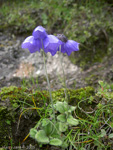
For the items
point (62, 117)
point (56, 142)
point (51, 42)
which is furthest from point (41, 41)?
point (56, 142)

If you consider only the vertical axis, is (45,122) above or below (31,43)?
below

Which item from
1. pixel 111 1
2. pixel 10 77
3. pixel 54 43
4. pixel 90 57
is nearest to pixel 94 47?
pixel 90 57

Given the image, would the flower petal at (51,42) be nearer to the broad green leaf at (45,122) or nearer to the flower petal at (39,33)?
the flower petal at (39,33)

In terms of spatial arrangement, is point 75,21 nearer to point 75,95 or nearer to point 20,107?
point 75,95

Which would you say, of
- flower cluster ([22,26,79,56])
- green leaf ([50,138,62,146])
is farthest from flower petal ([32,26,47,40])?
green leaf ([50,138,62,146])

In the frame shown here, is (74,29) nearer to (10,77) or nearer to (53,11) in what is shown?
(53,11)

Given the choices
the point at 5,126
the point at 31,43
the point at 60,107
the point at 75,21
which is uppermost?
the point at 31,43

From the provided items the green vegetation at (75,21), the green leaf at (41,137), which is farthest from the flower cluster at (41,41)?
the green vegetation at (75,21)

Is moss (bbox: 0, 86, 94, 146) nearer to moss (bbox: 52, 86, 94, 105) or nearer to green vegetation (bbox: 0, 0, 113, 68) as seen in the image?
moss (bbox: 52, 86, 94, 105)
